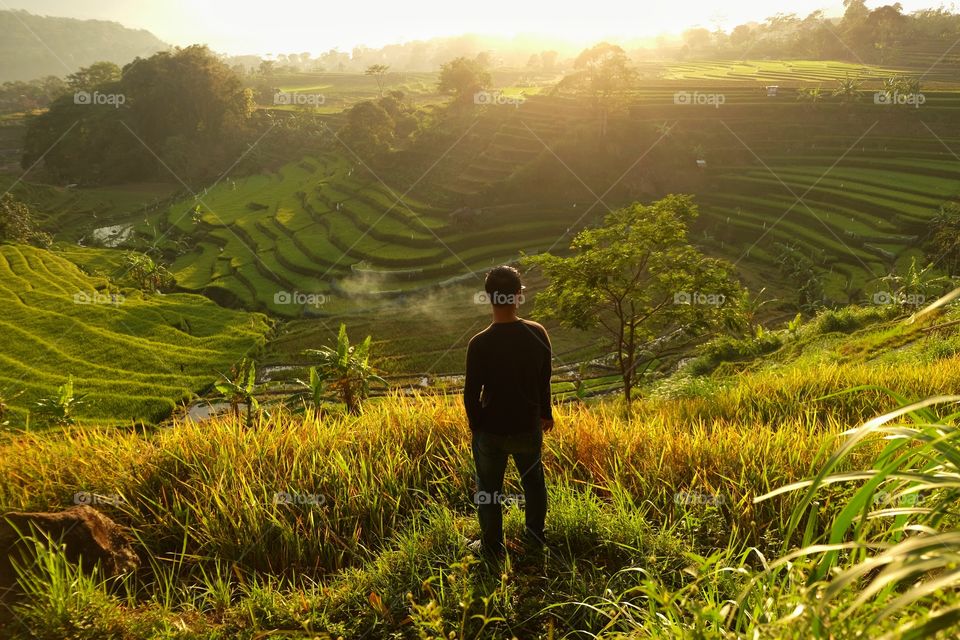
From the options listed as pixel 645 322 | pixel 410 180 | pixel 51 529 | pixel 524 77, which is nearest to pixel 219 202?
pixel 410 180

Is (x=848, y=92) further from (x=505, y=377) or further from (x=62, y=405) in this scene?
(x=62, y=405)

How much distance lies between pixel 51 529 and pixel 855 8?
12809 centimetres

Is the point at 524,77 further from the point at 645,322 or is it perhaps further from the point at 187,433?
the point at 187,433

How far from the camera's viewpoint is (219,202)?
5397 cm

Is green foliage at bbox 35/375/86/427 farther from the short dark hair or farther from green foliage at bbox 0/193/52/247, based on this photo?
green foliage at bbox 0/193/52/247

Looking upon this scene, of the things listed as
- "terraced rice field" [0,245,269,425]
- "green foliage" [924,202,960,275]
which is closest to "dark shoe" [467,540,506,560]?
"terraced rice field" [0,245,269,425]

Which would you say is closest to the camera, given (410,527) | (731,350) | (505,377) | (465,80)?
(505,377)

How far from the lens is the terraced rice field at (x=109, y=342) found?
22.7 meters

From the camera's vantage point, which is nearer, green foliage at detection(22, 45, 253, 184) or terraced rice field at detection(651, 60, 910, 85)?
terraced rice field at detection(651, 60, 910, 85)

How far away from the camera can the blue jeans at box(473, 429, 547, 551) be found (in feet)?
11.3

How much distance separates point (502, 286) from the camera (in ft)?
11.0

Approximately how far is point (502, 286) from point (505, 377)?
0.61m

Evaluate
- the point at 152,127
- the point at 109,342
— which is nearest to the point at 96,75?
the point at 152,127

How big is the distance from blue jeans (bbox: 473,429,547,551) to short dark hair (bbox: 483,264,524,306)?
0.92 meters
